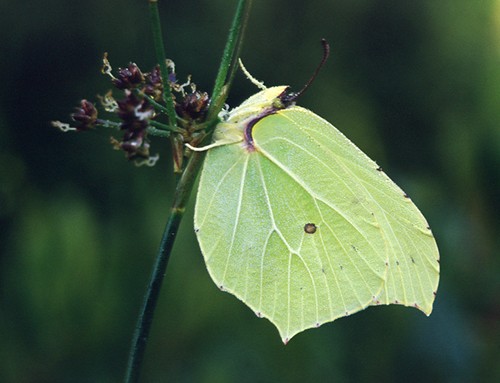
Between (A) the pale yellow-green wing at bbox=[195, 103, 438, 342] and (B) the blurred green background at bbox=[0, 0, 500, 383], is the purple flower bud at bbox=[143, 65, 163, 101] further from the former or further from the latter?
(B) the blurred green background at bbox=[0, 0, 500, 383]

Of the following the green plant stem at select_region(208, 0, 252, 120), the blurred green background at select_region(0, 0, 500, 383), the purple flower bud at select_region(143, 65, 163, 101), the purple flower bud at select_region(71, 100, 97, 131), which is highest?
the green plant stem at select_region(208, 0, 252, 120)

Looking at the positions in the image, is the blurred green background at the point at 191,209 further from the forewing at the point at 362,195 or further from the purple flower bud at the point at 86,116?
the purple flower bud at the point at 86,116

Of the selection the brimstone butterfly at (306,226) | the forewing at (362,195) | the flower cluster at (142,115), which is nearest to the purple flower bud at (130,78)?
the flower cluster at (142,115)

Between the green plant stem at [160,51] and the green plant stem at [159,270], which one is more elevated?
the green plant stem at [160,51]

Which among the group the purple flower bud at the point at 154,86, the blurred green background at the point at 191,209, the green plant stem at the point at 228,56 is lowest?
the blurred green background at the point at 191,209

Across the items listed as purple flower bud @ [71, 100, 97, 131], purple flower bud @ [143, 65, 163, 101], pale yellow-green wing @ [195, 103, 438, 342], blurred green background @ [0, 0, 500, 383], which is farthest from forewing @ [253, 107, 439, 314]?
purple flower bud @ [71, 100, 97, 131]

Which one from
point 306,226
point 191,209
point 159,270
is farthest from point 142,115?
point 191,209

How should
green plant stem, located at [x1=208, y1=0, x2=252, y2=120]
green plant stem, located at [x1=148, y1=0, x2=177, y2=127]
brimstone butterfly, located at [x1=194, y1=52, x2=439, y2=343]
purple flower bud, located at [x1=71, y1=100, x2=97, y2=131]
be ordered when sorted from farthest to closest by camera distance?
brimstone butterfly, located at [x1=194, y1=52, x2=439, y2=343], purple flower bud, located at [x1=71, y1=100, x2=97, y2=131], green plant stem, located at [x1=208, y1=0, x2=252, y2=120], green plant stem, located at [x1=148, y1=0, x2=177, y2=127]
